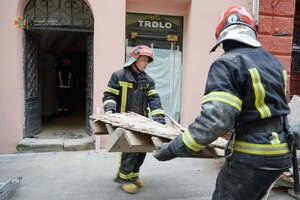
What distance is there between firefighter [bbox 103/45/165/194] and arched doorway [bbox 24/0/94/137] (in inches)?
94.4

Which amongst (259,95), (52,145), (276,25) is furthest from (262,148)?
(276,25)

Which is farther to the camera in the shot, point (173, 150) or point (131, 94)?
point (131, 94)

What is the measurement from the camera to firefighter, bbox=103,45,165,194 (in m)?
3.25

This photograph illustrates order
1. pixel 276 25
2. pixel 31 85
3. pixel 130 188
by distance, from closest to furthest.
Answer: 1. pixel 130 188
2. pixel 31 85
3. pixel 276 25

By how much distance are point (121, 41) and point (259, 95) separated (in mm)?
4100

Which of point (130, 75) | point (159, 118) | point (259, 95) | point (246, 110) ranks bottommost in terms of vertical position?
point (159, 118)

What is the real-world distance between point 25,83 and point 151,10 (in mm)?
3206

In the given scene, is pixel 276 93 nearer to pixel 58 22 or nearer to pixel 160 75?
pixel 160 75

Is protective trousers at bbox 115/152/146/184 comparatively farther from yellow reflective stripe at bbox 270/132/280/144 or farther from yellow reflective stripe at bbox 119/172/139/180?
yellow reflective stripe at bbox 270/132/280/144

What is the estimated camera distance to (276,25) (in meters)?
5.68

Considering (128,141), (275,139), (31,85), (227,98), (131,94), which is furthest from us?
(31,85)

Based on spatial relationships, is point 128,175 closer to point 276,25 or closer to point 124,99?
point 124,99

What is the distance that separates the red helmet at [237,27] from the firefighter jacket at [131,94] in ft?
5.72

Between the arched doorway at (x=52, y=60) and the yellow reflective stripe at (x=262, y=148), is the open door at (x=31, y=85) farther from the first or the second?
the yellow reflective stripe at (x=262, y=148)
